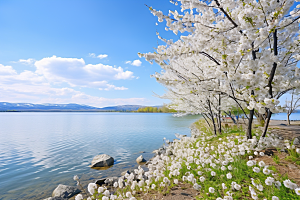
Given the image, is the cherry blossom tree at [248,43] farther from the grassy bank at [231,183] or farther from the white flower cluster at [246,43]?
the grassy bank at [231,183]

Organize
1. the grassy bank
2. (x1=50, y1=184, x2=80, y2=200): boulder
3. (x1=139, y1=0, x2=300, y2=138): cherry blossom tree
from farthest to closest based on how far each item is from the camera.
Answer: (x1=50, y1=184, x2=80, y2=200): boulder
(x1=139, y1=0, x2=300, y2=138): cherry blossom tree
the grassy bank

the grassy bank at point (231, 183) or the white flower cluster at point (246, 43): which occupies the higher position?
the white flower cluster at point (246, 43)

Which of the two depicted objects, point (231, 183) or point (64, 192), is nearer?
point (231, 183)

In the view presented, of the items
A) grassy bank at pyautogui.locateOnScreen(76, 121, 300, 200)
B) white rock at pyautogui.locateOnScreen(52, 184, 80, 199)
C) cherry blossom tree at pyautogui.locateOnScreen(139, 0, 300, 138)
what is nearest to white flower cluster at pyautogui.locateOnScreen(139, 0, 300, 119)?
cherry blossom tree at pyautogui.locateOnScreen(139, 0, 300, 138)

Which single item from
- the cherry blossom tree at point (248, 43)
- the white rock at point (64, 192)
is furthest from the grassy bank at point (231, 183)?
the white rock at point (64, 192)

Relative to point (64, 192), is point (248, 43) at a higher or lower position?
higher

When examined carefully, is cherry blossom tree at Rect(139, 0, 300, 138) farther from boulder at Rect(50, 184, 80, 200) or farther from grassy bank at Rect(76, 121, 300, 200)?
boulder at Rect(50, 184, 80, 200)

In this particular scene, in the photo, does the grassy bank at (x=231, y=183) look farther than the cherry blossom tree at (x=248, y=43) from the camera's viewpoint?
No

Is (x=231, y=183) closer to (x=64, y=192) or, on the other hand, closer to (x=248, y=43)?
(x=248, y=43)

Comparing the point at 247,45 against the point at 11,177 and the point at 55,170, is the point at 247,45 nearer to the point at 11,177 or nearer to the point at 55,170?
the point at 55,170

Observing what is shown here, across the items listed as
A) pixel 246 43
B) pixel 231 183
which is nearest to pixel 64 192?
pixel 231 183

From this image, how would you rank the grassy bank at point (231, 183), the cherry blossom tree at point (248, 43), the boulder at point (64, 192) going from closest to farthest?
the grassy bank at point (231, 183) → the cherry blossom tree at point (248, 43) → the boulder at point (64, 192)

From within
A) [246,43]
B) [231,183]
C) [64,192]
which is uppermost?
[246,43]

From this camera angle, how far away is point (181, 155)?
22.5ft
